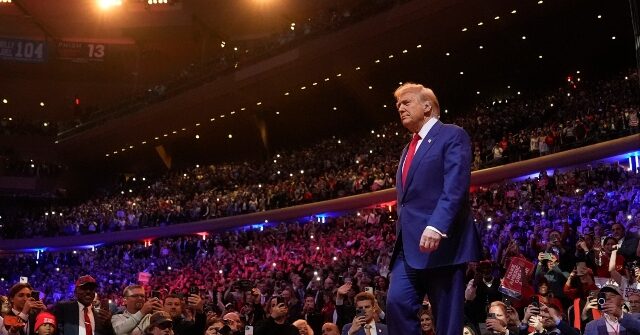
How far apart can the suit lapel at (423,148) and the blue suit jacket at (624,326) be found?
2216mm

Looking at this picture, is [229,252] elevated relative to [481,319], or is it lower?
elevated

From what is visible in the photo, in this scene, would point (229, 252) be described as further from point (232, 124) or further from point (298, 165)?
point (232, 124)

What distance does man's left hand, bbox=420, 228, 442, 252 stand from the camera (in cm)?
323

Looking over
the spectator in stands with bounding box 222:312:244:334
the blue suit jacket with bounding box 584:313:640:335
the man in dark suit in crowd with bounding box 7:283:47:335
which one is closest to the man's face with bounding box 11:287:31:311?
the man in dark suit in crowd with bounding box 7:283:47:335

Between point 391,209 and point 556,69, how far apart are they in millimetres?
9173

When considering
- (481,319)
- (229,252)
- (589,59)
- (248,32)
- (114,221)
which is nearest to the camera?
(481,319)

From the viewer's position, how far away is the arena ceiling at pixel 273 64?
20719 mm

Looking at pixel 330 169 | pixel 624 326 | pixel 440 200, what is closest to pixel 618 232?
pixel 624 326

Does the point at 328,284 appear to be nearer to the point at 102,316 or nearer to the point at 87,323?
the point at 102,316

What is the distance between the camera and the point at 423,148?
3.52 meters

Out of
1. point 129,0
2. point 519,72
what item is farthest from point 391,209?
point 129,0

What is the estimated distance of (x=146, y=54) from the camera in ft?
101

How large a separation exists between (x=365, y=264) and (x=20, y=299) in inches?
286

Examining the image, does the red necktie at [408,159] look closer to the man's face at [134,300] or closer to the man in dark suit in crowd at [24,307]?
the man's face at [134,300]
